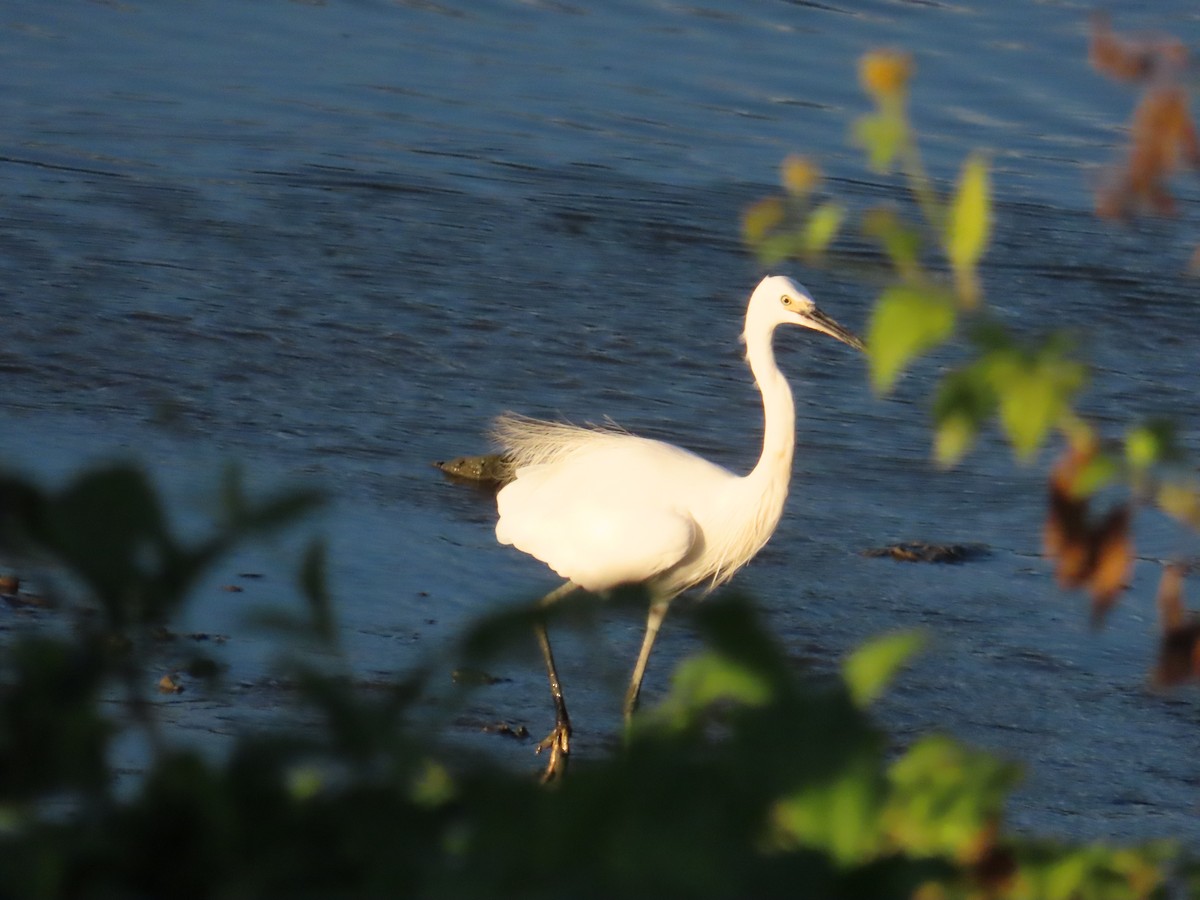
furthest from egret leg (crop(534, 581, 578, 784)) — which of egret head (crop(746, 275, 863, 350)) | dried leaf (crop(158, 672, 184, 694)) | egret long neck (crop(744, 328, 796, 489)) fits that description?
egret head (crop(746, 275, 863, 350))

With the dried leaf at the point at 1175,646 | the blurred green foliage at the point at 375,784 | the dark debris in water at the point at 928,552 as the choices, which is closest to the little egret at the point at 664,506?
the dark debris in water at the point at 928,552

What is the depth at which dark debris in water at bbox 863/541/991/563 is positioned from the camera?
21.4 feet

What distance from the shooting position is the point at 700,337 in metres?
9.08

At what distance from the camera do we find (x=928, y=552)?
258 inches

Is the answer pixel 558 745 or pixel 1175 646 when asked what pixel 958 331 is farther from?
pixel 558 745

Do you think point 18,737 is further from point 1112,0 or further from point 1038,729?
point 1112,0

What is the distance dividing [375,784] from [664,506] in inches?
172

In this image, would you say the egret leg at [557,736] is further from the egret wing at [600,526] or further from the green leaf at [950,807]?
the green leaf at [950,807]

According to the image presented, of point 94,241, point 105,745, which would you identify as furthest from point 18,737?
point 94,241

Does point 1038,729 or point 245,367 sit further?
point 245,367

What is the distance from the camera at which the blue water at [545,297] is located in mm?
5598

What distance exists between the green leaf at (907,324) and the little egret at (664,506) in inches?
158

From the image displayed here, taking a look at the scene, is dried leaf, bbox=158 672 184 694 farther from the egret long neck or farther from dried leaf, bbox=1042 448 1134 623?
dried leaf, bbox=1042 448 1134 623

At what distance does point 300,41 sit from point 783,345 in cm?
590
